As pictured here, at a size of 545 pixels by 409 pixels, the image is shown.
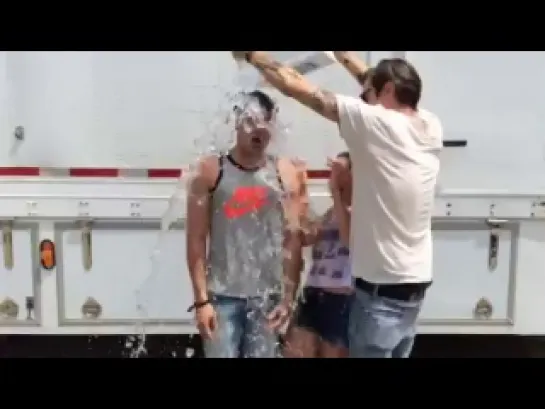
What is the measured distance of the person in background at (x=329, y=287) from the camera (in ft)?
7.12

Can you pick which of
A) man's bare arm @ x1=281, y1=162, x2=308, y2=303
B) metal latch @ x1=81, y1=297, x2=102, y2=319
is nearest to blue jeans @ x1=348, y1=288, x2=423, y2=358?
man's bare arm @ x1=281, y1=162, x2=308, y2=303

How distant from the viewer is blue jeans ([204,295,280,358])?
2139mm

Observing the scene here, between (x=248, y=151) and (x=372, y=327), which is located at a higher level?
(x=248, y=151)

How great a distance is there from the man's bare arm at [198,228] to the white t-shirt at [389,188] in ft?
1.50

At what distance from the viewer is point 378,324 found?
201 cm

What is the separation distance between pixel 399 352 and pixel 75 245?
3.89 feet

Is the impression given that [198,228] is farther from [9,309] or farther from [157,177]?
[9,309]

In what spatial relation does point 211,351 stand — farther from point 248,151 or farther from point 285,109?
point 285,109

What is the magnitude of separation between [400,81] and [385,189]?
33 centimetres

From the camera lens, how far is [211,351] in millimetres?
2176

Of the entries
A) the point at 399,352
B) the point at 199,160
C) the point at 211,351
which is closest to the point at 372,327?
the point at 399,352

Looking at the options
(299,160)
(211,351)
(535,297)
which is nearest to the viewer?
(211,351)

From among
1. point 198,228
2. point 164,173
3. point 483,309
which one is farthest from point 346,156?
point 483,309

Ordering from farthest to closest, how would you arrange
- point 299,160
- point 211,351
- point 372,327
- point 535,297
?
point 535,297 < point 299,160 < point 211,351 < point 372,327
